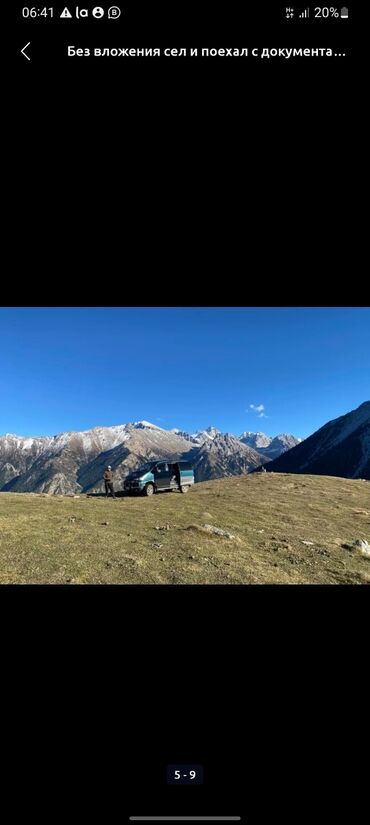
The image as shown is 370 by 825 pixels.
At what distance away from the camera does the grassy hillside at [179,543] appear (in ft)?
23.1

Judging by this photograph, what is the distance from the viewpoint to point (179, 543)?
9617 millimetres

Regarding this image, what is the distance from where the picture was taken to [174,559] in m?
8.13

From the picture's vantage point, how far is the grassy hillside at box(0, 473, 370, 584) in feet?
23.1
